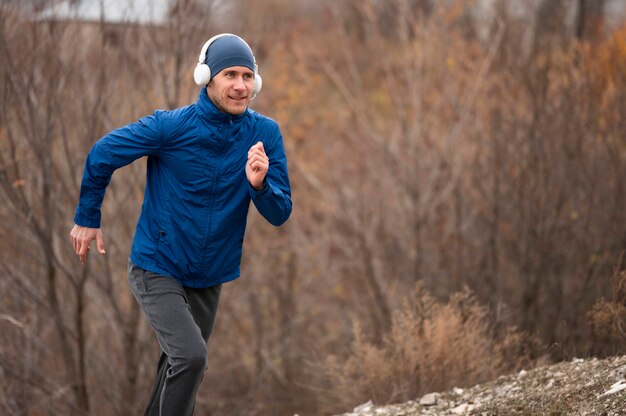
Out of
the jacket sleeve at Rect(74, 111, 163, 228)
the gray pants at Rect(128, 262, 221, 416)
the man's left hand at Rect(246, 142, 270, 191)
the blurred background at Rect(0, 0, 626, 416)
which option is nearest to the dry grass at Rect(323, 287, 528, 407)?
the blurred background at Rect(0, 0, 626, 416)

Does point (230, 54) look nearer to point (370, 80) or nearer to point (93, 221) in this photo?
point (93, 221)

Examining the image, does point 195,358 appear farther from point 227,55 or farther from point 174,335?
point 227,55

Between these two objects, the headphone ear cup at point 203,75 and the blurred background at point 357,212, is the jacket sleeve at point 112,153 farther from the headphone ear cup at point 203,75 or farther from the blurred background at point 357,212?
the blurred background at point 357,212

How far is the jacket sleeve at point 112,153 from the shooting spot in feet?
12.1

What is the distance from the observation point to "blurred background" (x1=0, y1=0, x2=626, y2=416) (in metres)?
7.04

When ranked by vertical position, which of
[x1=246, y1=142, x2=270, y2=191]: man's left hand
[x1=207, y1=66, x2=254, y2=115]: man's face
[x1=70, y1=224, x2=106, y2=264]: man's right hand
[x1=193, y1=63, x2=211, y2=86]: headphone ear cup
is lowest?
[x1=70, y1=224, x2=106, y2=264]: man's right hand

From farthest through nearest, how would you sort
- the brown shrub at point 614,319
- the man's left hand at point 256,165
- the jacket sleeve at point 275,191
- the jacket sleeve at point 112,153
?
1. the brown shrub at point 614,319
2. the jacket sleeve at point 112,153
3. the jacket sleeve at point 275,191
4. the man's left hand at point 256,165

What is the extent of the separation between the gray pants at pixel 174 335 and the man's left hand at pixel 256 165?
2.08 feet

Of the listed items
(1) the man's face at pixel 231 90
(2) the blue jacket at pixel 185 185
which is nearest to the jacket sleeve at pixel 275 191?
(2) the blue jacket at pixel 185 185

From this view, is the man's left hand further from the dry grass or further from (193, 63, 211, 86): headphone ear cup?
the dry grass

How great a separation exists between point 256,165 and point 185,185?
0.43 m

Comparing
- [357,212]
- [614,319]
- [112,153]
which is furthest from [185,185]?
[357,212]

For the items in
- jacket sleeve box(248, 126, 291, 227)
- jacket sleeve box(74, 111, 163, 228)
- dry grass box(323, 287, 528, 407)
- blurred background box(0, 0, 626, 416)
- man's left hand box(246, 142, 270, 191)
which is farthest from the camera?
blurred background box(0, 0, 626, 416)

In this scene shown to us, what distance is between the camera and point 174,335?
3574 millimetres
